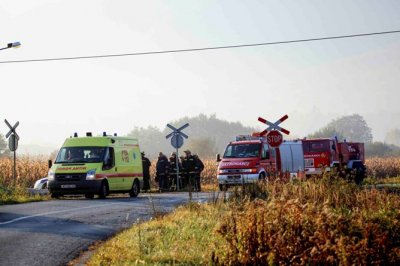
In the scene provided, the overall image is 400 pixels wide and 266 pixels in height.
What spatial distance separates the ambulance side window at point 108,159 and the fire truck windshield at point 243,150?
6398 mm

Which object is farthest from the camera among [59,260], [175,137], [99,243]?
[175,137]

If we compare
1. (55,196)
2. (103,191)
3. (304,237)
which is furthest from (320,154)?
(304,237)

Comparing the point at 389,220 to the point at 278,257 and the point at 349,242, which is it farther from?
the point at 278,257

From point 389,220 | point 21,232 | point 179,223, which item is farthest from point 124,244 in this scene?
point 389,220

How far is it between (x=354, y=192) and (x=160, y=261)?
230 inches

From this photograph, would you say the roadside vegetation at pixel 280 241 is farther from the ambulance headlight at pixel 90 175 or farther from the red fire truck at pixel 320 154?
the red fire truck at pixel 320 154

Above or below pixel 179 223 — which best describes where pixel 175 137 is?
above

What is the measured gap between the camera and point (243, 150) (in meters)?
29.4

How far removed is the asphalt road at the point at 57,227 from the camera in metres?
11.4

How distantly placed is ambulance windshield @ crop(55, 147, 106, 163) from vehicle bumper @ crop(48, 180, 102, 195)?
88cm

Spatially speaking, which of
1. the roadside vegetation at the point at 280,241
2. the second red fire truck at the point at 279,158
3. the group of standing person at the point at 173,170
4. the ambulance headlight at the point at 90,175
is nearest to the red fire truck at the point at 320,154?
the second red fire truck at the point at 279,158

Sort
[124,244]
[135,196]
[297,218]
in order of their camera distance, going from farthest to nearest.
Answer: [135,196] < [124,244] < [297,218]

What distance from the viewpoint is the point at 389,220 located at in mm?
9695

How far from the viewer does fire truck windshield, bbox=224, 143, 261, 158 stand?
2907 cm
